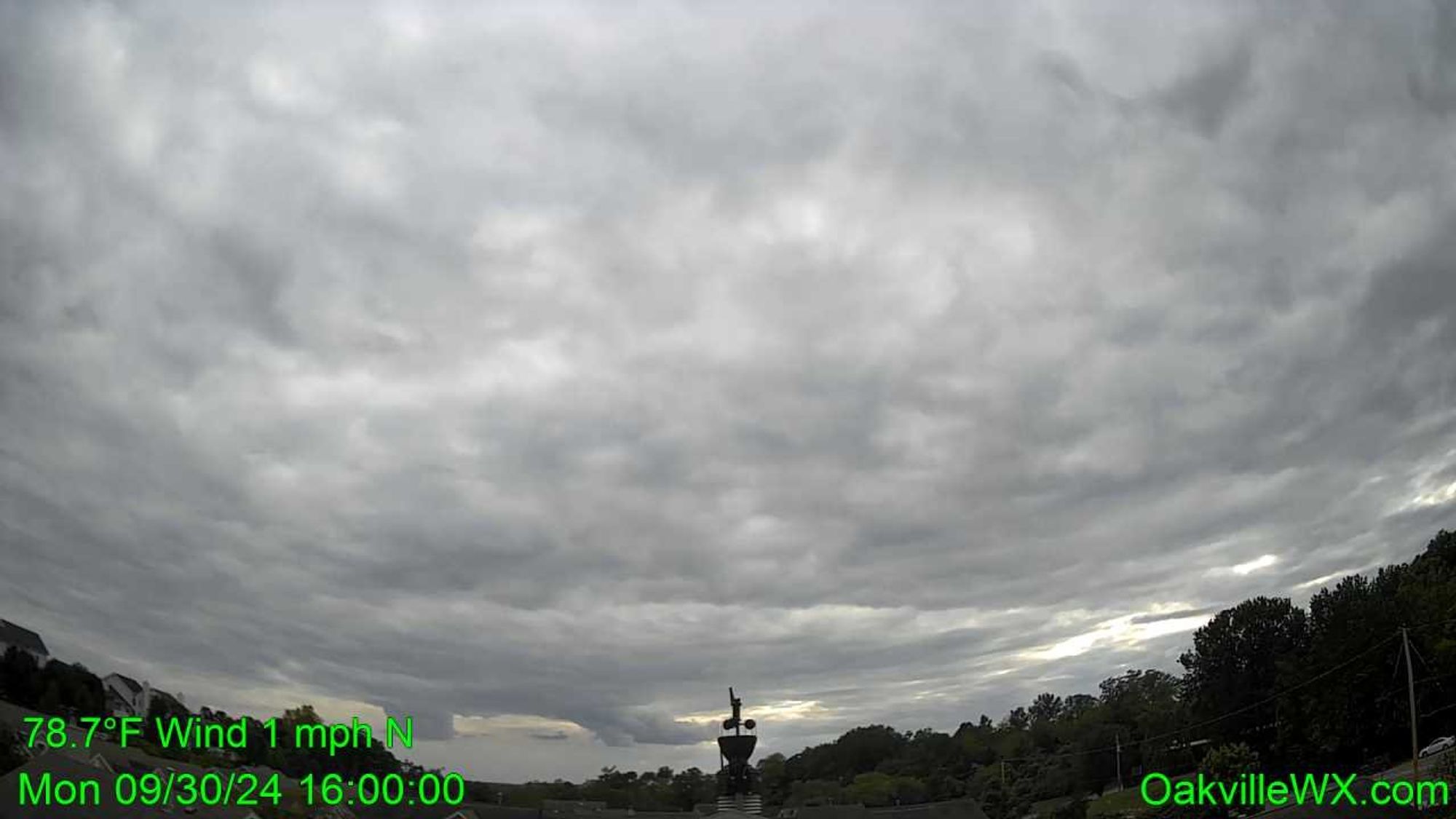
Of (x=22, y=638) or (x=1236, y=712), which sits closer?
(x=22, y=638)

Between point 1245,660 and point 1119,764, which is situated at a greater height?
point 1245,660

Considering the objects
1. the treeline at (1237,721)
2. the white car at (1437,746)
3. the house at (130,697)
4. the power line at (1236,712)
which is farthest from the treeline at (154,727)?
the power line at (1236,712)

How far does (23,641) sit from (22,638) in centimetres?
11

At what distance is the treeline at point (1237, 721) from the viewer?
40500 mm

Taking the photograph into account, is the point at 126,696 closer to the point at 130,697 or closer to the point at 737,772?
the point at 130,697

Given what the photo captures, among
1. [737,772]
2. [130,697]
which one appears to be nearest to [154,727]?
[130,697]

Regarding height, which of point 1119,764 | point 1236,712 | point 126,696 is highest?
point 126,696

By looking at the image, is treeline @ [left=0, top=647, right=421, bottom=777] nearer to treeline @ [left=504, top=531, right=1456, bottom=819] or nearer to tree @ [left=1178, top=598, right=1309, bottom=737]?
treeline @ [left=504, top=531, right=1456, bottom=819]

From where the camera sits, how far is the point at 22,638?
56.5ft

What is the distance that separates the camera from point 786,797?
3269 cm

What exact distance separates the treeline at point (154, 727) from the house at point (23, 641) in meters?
0.10

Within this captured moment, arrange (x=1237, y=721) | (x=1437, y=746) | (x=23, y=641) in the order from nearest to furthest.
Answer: (x=23, y=641)
(x=1437, y=746)
(x=1237, y=721)

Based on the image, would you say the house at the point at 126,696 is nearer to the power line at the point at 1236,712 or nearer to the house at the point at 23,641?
the house at the point at 23,641

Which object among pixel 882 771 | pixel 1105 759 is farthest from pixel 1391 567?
pixel 882 771
